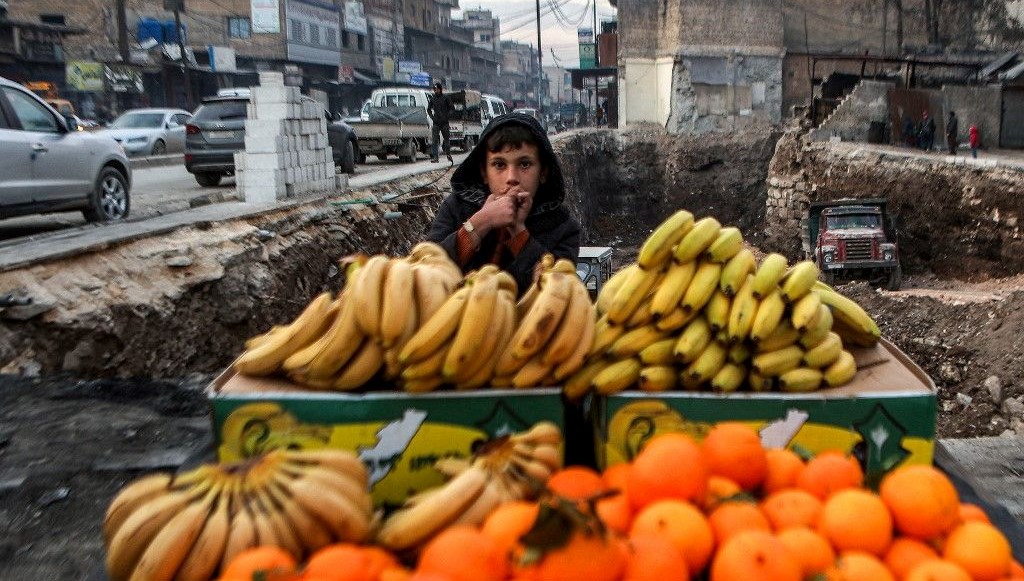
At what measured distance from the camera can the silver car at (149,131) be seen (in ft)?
76.4

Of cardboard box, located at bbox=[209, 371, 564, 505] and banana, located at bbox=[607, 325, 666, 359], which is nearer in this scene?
cardboard box, located at bbox=[209, 371, 564, 505]

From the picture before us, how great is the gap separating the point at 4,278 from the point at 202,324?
1.68 m

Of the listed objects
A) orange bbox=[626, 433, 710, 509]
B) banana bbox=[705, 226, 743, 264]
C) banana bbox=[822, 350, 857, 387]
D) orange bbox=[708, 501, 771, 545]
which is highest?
banana bbox=[705, 226, 743, 264]

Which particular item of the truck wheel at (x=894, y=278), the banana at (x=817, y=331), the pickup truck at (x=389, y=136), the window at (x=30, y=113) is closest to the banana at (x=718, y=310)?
the banana at (x=817, y=331)

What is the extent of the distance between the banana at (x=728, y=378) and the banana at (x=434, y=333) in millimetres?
702

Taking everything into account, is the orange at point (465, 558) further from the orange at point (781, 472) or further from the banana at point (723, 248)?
the banana at point (723, 248)

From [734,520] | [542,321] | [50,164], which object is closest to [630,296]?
[542,321]

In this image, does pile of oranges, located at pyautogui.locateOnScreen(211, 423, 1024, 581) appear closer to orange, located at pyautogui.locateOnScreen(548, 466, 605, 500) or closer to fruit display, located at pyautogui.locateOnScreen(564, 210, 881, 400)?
orange, located at pyautogui.locateOnScreen(548, 466, 605, 500)

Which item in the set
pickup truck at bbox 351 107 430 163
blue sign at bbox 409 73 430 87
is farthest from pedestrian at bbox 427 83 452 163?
blue sign at bbox 409 73 430 87

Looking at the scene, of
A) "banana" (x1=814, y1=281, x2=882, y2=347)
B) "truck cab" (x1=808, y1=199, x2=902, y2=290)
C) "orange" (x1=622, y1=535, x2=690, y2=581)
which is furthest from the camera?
"truck cab" (x1=808, y1=199, x2=902, y2=290)

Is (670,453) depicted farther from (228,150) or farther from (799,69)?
(799,69)

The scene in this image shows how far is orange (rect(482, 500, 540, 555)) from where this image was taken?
154 cm

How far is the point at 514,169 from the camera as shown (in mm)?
3525

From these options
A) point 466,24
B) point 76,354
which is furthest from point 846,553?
point 466,24
